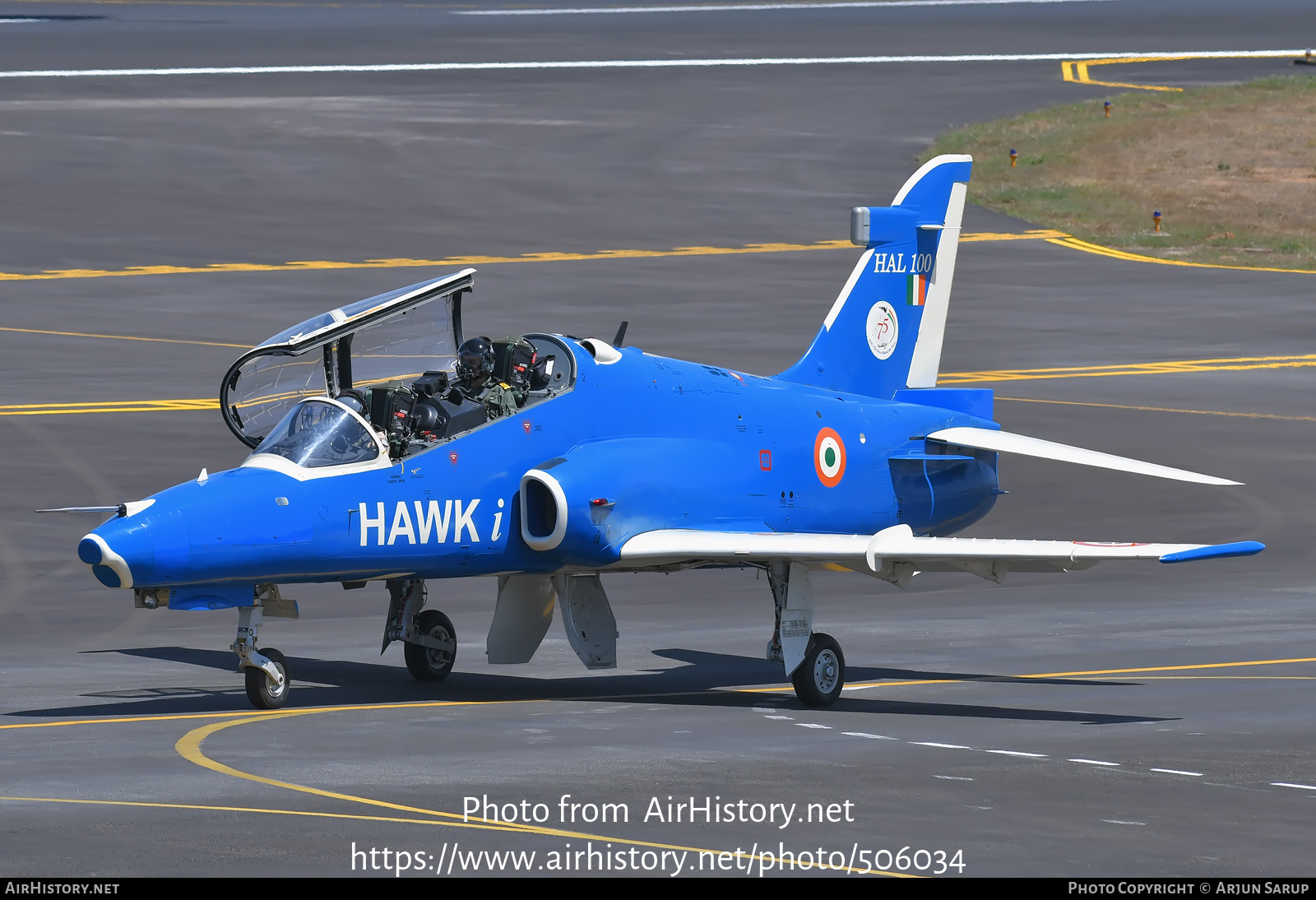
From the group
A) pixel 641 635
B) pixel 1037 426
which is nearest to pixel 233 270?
pixel 1037 426

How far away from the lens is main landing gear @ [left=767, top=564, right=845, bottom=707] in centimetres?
2241

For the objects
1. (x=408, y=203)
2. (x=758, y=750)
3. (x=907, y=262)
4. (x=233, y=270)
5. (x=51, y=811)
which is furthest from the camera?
(x=408, y=203)

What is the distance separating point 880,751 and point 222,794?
19.6 ft

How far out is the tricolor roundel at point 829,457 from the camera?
24453 mm

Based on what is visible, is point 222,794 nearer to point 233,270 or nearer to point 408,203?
point 233,270

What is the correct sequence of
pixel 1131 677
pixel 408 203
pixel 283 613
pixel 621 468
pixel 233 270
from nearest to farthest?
pixel 283 613, pixel 621 468, pixel 1131 677, pixel 233 270, pixel 408 203

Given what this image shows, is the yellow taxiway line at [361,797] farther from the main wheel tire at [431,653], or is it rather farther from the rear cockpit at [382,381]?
the rear cockpit at [382,381]

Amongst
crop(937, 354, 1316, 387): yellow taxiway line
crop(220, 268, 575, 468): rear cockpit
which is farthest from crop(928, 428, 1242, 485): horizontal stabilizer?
crop(937, 354, 1316, 387): yellow taxiway line

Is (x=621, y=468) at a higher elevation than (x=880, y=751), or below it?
higher

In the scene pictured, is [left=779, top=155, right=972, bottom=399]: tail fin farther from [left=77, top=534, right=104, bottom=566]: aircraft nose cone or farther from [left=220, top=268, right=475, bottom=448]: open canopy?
[left=77, top=534, right=104, bottom=566]: aircraft nose cone

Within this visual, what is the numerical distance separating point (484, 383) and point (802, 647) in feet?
13.9

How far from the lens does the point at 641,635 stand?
90.4ft

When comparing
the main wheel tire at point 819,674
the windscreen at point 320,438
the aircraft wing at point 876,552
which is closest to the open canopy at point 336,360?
the windscreen at point 320,438

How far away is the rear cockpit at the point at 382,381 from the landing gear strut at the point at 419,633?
93.1 inches
